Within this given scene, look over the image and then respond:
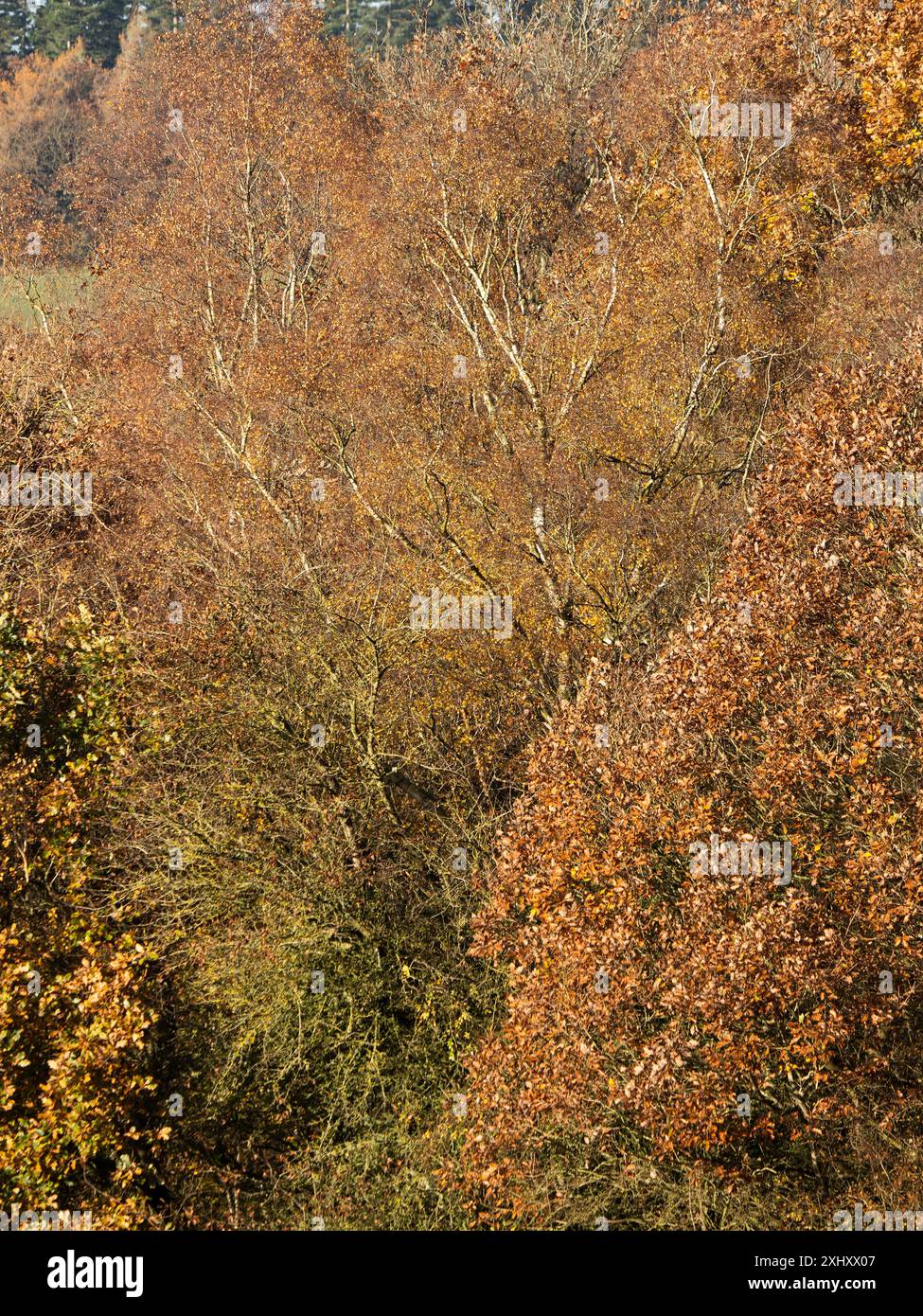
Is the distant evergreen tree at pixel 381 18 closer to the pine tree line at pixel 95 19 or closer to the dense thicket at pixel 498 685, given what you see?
the pine tree line at pixel 95 19

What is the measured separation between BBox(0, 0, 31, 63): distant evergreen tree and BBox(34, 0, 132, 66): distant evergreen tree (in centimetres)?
136

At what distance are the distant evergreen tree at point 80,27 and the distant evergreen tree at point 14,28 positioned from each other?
1.36 meters

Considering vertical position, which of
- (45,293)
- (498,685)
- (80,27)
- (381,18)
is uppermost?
(80,27)

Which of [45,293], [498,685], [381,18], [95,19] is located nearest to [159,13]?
[95,19]

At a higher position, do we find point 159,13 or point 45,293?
point 159,13

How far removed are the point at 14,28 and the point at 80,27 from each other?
225 inches

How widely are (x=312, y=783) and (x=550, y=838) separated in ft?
19.8

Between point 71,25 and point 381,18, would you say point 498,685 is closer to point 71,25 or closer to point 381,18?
point 381,18

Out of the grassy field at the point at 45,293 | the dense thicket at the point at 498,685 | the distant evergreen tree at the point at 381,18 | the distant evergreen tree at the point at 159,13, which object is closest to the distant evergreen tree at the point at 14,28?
the distant evergreen tree at the point at 159,13

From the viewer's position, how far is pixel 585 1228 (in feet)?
59.4

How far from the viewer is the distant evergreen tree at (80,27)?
9850cm

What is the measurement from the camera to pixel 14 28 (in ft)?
330

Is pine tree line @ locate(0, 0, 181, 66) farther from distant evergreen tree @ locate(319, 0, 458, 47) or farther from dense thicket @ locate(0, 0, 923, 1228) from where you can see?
dense thicket @ locate(0, 0, 923, 1228)

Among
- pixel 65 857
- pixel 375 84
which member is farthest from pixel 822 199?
pixel 65 857
